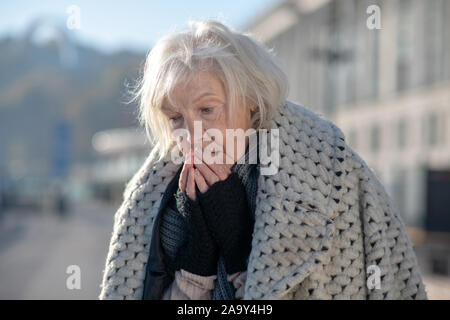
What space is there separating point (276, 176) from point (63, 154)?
78.0ft

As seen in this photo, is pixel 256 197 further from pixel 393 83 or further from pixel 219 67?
pixel 393 83

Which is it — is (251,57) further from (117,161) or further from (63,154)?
(117,161)

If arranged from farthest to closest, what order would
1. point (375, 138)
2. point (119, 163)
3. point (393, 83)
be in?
point (119, 163) < point (375, 138) < point (393, 83)

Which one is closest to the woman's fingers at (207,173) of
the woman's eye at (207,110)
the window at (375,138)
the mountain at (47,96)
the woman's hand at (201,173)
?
the woman's hand at (201,173)

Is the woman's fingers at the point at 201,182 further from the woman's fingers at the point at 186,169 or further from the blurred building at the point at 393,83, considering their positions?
the blurred building at the point at 393,83

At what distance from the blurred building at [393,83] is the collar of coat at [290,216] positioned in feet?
57.4

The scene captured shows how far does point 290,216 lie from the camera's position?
1907 mm

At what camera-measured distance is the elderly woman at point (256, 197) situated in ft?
6.22

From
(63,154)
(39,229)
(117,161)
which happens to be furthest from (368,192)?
(117,161)

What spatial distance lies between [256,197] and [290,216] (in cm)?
12

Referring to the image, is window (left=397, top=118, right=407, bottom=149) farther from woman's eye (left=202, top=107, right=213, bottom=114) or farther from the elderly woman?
woman's eye (left=202, top=107, right=213, bottom=114)

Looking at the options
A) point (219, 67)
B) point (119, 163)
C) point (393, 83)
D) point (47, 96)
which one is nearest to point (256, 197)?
point (219, 67)

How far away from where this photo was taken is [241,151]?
1.98 m

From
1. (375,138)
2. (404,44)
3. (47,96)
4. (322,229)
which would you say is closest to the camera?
(322,229)
